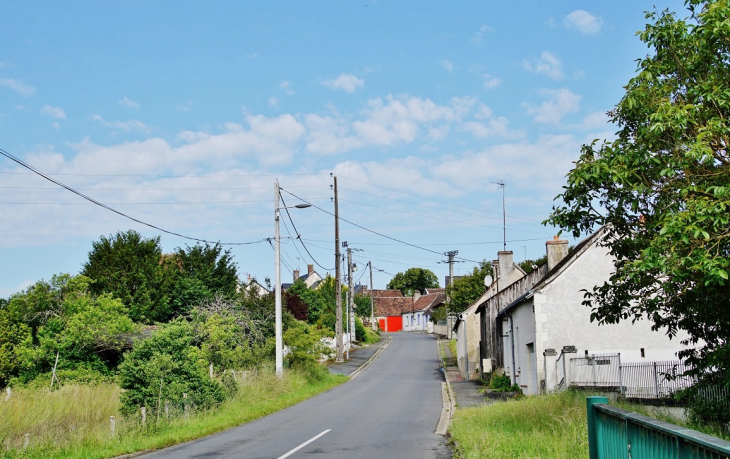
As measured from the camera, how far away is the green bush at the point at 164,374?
1866cm

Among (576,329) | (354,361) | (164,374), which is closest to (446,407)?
(576,329)

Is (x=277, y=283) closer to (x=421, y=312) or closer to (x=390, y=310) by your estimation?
(x=421, y=312)

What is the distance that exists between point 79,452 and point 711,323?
38.8 feet

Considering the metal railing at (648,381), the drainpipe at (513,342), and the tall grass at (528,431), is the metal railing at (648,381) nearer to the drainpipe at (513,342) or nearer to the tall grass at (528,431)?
the tall grass at (528,431)

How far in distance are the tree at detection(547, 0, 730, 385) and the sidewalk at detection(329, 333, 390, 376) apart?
3105cm

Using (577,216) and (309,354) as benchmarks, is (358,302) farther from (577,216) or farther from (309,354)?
(577,216)

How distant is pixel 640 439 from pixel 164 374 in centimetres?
1669

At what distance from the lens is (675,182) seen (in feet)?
33.2

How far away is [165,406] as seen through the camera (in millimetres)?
18297

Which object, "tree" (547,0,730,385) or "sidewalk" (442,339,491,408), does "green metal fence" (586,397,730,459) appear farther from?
"sidewalk" (442,339,491,408)

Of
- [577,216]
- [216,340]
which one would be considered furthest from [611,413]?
[216,340]

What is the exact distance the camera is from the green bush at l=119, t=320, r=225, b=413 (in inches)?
734

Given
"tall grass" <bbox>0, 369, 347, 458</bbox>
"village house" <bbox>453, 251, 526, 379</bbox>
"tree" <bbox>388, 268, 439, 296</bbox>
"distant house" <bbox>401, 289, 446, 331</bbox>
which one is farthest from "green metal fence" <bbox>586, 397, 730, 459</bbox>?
"tree" <bbox>388, 268, 439, 296</bbox>

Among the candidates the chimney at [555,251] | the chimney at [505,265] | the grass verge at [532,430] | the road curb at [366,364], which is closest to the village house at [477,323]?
the chimney at [505,265]
